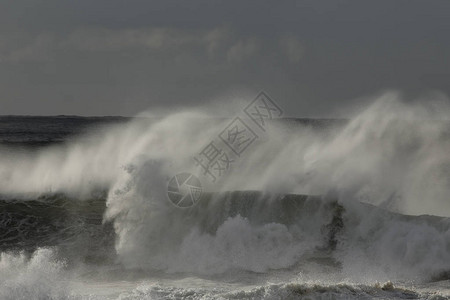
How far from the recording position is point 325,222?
13.8 m

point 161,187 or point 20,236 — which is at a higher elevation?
point 161,187

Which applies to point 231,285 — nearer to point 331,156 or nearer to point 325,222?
point 325,222

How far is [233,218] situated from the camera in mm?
14086

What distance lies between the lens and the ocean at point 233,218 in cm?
1074

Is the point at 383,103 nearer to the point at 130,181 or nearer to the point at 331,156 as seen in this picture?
the point at 331,156

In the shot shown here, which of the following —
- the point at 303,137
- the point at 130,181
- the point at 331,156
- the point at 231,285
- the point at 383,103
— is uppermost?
the point at 383,103

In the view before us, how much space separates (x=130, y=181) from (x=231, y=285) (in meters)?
6.03

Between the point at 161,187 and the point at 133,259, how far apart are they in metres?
3.05

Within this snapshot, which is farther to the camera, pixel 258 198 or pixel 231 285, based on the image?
pixel 258 198

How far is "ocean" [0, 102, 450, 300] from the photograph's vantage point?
1074cm

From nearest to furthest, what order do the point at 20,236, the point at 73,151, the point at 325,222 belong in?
the point at 325,222
the point at 20,236
the point at 73,151

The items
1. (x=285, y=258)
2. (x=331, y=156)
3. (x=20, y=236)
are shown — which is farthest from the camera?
(x=331, y=156)

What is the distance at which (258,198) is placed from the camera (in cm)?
1529

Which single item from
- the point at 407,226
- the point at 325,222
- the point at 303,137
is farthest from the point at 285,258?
the point at 303,137
